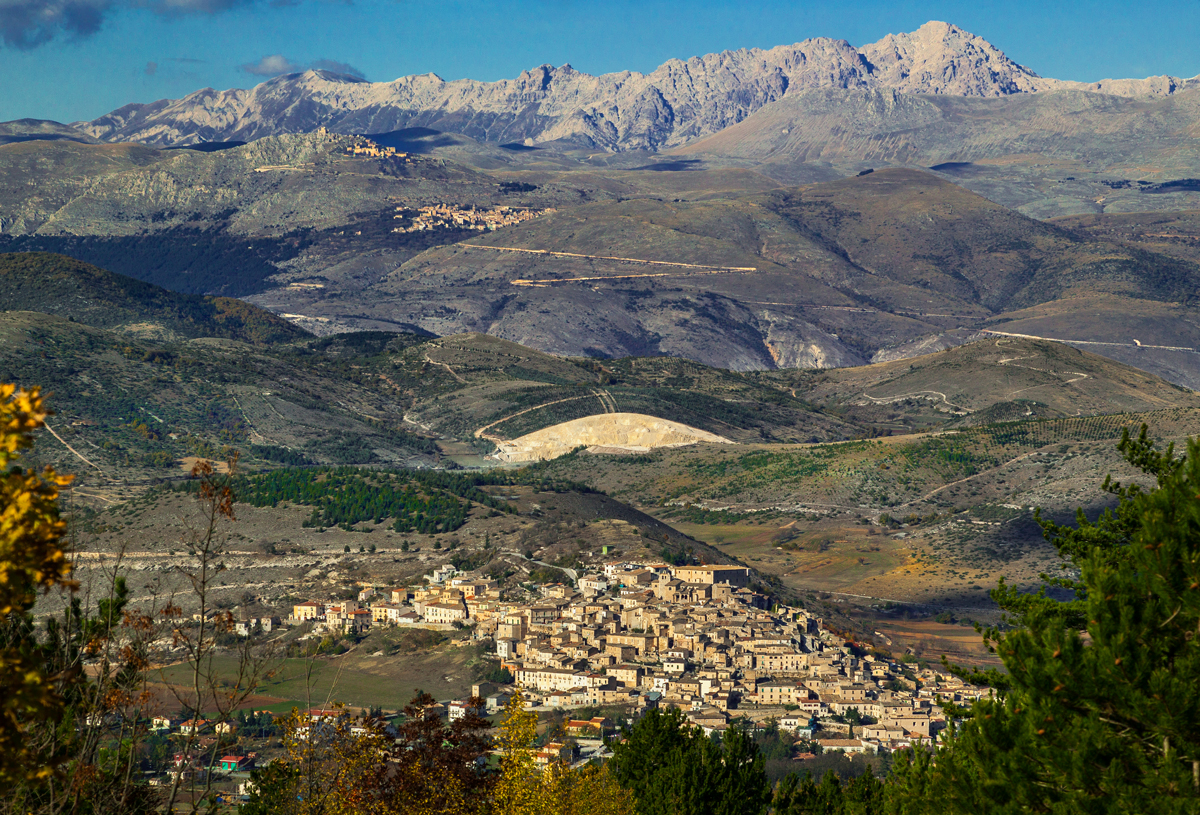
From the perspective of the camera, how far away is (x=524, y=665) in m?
76.1

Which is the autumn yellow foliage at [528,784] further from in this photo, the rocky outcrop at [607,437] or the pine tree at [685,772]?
the rocky outcrop at [607,437]

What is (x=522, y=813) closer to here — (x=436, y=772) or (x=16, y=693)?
(x=436, y=772)

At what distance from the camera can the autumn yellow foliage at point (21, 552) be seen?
11789 mm

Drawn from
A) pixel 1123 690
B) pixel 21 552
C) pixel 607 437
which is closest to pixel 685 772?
pixel 1123 690

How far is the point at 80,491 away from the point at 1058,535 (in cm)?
11061

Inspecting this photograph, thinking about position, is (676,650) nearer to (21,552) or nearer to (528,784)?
(528,784)

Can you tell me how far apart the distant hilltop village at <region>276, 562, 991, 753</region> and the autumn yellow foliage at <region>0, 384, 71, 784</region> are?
53361mm

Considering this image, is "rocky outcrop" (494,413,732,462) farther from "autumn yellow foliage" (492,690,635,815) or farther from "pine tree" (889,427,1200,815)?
"pine tree" (889,427,1200,815)

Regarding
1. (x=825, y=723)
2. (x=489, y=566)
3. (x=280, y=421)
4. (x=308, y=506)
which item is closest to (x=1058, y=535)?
(x=825, y=723)

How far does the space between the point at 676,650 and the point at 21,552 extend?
6938 centimetres

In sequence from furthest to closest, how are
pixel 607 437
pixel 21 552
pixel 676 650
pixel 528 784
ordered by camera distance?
pixel 607 437 < pixel 676 650 < pixel 528 784 < pixel 21 552

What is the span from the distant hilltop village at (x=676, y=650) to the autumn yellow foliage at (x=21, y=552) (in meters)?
53.4

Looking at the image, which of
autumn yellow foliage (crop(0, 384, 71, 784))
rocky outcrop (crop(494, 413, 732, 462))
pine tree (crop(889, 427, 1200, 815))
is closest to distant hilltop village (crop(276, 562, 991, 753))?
pine tree (crop(889, 427, 1200, 815))

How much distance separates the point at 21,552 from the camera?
12.1 metres
